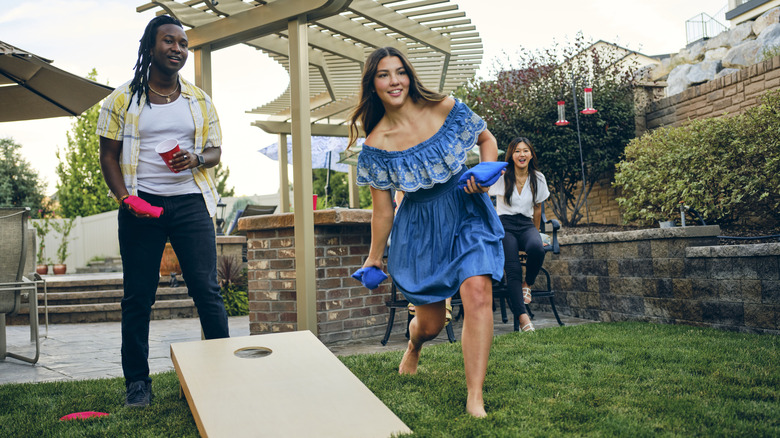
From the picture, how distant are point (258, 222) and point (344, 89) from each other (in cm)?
352

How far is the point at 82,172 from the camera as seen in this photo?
19875 mm

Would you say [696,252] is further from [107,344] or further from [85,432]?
[107,344]

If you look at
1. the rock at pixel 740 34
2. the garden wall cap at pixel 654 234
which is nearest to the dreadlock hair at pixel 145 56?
the garden wall cap at pixel 654 234

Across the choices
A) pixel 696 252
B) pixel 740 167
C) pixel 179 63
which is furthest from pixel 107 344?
pixel 740 167

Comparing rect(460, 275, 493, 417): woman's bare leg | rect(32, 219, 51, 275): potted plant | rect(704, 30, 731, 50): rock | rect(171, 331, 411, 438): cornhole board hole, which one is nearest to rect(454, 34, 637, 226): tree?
rect(460, 275, 493, 417): woman's bare leg

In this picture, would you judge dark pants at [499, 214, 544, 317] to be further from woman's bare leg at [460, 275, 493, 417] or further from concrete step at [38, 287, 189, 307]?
concrete step at [38, 287, 189, 307]

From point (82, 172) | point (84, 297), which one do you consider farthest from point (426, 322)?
point (82, 172)

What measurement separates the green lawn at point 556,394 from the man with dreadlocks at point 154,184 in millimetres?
422

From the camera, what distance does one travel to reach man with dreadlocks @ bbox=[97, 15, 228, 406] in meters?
2.82

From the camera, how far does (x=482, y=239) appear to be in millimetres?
2576

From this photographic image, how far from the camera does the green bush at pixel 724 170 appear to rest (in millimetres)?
6270

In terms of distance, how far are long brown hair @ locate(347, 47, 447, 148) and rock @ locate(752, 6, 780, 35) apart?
28.3 m

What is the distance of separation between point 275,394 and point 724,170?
20.2ft

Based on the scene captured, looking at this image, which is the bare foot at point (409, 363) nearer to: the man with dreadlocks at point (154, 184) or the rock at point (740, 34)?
the man with dreadlocks at point (154, 184)
